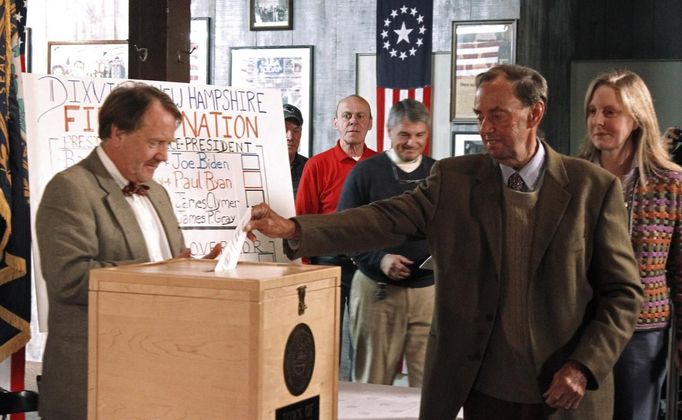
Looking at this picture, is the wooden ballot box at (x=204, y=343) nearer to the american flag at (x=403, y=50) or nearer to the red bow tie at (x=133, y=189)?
the red bow tie at (x=133, y=189)

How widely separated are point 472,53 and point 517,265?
4.08 m

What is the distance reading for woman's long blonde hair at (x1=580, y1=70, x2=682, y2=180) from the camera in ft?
9.77

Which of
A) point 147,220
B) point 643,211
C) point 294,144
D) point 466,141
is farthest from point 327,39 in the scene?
point 147,220

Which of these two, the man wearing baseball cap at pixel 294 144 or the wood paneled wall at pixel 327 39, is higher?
the wood paneled wall at pixel 327 39

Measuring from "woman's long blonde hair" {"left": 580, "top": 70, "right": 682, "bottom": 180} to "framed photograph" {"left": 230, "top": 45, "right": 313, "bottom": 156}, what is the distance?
3701 millimetres

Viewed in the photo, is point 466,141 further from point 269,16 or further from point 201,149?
point 201,149

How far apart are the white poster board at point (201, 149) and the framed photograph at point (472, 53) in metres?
2.68

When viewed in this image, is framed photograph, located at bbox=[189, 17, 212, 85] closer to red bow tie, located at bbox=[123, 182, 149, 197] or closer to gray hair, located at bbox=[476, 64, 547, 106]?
red bow tie, located at bbox=[123, 182, 149, 197]

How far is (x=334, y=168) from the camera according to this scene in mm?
5020

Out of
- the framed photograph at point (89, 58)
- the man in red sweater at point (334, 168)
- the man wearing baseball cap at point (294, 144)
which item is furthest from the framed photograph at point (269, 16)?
the man in red sweater at point (334, 168)

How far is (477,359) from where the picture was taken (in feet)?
7.82

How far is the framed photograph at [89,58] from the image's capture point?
6.46 meters

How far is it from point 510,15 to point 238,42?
1.84m

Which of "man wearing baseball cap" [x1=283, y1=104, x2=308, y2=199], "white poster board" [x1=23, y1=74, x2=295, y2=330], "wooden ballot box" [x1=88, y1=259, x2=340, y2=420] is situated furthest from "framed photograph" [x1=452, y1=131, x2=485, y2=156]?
"wooden ballot box" [x1=88, y1=259, x2=340, y2=420]
